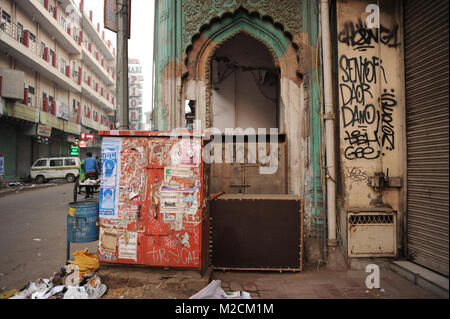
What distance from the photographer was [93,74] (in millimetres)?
33281

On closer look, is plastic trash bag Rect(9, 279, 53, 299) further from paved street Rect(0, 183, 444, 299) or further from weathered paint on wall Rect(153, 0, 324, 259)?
weathered paint on wall Rect(153, 0, 324, 259)

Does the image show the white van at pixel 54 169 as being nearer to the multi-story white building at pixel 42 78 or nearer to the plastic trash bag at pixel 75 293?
the multi-story white building at pixel 42 78

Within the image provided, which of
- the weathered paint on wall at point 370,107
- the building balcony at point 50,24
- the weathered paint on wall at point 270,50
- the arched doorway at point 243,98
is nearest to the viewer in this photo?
the weathered paint on wall at point 370,107

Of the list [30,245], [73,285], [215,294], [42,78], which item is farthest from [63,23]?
[215,294]

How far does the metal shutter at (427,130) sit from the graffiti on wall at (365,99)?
0.28m

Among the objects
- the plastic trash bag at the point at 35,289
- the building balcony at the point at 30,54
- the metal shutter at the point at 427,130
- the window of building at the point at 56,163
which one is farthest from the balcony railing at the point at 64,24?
the metal shutter at the point at 427,130

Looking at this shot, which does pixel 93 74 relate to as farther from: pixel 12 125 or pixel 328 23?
pixel 328 23

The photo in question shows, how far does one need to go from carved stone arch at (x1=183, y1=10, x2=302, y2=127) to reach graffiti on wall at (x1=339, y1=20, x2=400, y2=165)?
3.37 ft

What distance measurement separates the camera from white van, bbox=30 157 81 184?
19.0 meters

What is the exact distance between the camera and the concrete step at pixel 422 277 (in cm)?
326

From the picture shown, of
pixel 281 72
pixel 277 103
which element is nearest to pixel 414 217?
pixel 281 72

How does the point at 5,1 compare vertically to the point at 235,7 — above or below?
A: above

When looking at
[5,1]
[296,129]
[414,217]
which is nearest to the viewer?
[414,217]

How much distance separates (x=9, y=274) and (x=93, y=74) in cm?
3479
